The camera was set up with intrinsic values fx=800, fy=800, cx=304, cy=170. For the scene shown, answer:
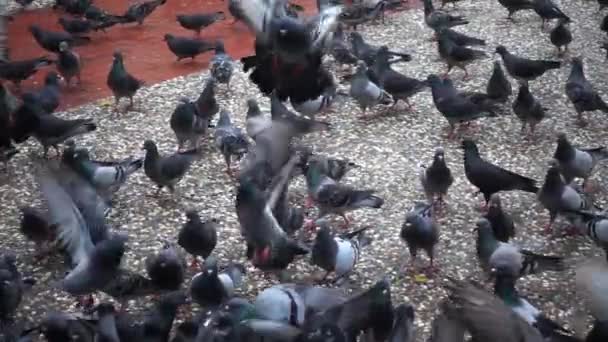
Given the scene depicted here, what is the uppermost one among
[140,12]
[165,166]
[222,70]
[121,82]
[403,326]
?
[403,326]

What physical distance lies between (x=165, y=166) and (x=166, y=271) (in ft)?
5.91

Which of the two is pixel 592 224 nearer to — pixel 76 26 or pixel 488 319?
pixel 488 319

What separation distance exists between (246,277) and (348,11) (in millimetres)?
6850

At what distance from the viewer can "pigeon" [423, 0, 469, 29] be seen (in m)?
11.6

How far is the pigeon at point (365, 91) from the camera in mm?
9109

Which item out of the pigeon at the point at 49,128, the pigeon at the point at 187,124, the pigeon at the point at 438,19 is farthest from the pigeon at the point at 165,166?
the pigeon at the point at 438,19

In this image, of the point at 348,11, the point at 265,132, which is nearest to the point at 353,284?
the point at 265,132

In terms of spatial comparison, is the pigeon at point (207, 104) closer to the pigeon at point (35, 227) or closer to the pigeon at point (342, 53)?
the pigeon at point (342, 53)

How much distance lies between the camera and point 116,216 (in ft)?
23.9

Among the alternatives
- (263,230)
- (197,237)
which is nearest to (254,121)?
(197,237)

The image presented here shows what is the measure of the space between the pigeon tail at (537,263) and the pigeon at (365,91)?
3.60 m

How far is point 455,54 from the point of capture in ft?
33.5

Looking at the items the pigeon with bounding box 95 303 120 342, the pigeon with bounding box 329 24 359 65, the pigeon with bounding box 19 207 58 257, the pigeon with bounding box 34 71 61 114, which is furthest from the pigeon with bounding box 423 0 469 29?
the pigeon with bounding box 95 303 120 342

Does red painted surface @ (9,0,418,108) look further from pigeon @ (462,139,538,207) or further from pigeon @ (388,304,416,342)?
pigeon @ (388,304,416,342)
